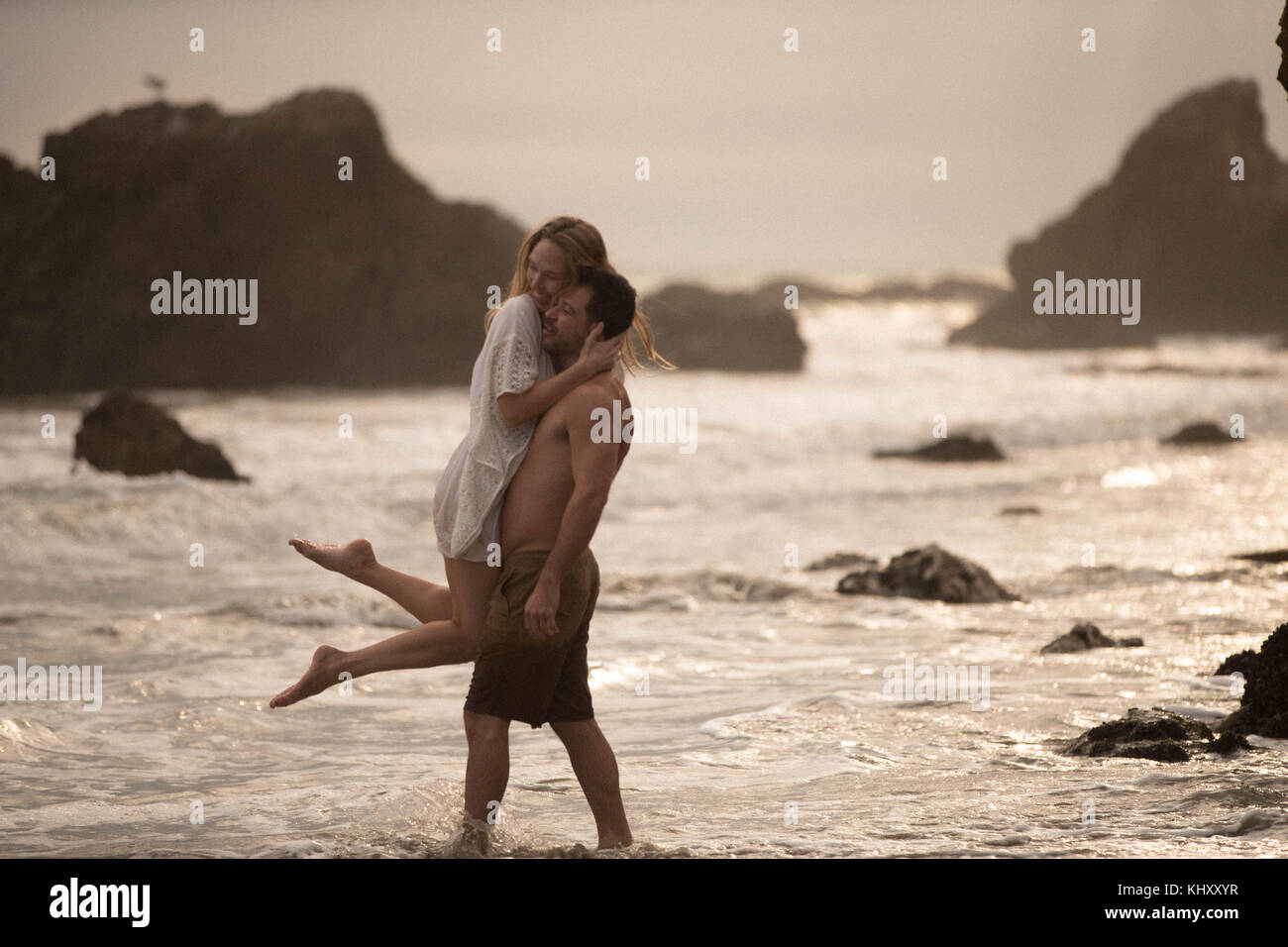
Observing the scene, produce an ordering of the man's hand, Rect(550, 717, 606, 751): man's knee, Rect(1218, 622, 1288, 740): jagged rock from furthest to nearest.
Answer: Rect(1218, 622, 1288, 740): jagged rock, Rect(550, 717, 606, 751): man's knee, the man's hand

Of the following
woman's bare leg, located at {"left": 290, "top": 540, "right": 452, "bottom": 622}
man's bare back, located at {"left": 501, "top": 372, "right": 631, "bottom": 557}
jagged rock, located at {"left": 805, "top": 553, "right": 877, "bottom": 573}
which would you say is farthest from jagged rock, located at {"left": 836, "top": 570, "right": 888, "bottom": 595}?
man's bare back, located at {"left": 501, "top": 372, "right": 631, "bottom": 557}

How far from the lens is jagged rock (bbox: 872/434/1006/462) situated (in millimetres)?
21859

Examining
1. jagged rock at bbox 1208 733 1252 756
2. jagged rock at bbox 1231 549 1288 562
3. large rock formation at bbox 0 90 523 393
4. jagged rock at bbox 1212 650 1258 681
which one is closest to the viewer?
jagged rock at bbox 1208 733 1252 756

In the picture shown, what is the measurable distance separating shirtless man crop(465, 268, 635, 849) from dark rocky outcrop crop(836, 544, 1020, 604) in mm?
6003

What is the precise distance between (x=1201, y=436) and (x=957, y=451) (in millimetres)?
5070

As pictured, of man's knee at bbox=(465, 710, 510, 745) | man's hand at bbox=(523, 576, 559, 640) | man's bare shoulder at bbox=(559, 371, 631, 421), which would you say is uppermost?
man's bare shoulder at bbox=(559, 371, 631, 421)

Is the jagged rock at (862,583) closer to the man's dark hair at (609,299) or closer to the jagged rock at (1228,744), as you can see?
the jagged rock at (1228,744)

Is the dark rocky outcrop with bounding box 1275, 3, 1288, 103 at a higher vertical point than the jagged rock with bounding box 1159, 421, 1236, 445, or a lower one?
higher

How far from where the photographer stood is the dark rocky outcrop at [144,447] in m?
16.7

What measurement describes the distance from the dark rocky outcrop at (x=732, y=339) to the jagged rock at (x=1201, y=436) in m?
20.9

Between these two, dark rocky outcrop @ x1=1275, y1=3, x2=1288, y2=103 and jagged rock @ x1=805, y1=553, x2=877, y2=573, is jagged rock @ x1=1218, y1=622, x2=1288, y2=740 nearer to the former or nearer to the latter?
dark rocky outcrop @ x1=1275, y1=3, x2=1288, y2=103

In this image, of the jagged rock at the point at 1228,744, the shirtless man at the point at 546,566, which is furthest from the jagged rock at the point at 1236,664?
the shirtless man at the point at 546,566

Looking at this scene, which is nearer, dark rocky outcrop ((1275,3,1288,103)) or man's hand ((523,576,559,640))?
man's hand ((523,576,559,640))
